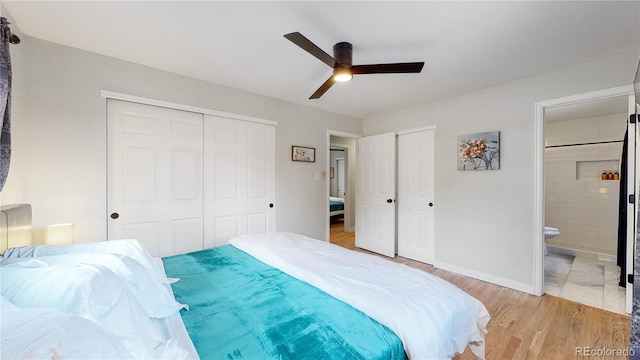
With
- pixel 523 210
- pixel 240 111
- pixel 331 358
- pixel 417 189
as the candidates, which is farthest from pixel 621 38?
pixel 240 111

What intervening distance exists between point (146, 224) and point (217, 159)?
3.20 feet

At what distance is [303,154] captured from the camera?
3.67 metres

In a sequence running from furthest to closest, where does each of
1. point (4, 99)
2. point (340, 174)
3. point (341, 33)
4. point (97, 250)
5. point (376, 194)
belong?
point (340, 174)
point (376, 194)
point (341, 33)
point (97, 250)
point (4, 99)

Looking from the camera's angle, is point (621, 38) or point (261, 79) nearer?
point (621, 38)

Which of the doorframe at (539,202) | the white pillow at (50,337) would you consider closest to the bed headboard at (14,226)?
the white pillow at (50,337)

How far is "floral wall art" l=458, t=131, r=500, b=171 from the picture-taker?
2929 mm

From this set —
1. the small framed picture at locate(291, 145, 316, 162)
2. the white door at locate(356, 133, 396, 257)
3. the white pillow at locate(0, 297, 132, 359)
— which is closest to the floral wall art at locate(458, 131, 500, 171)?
the white door at locate(356, 133, 396, 257)

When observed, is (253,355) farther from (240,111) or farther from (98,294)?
(240,111)

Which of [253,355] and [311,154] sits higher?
[311,154]

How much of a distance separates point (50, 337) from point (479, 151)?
3632mm

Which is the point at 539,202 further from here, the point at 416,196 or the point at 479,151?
the point at 416,196

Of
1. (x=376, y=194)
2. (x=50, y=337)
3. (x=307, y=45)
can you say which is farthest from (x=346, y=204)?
(x=50, y=337)

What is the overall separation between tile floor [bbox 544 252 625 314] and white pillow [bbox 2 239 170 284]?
371cm

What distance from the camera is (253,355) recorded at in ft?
3.06
